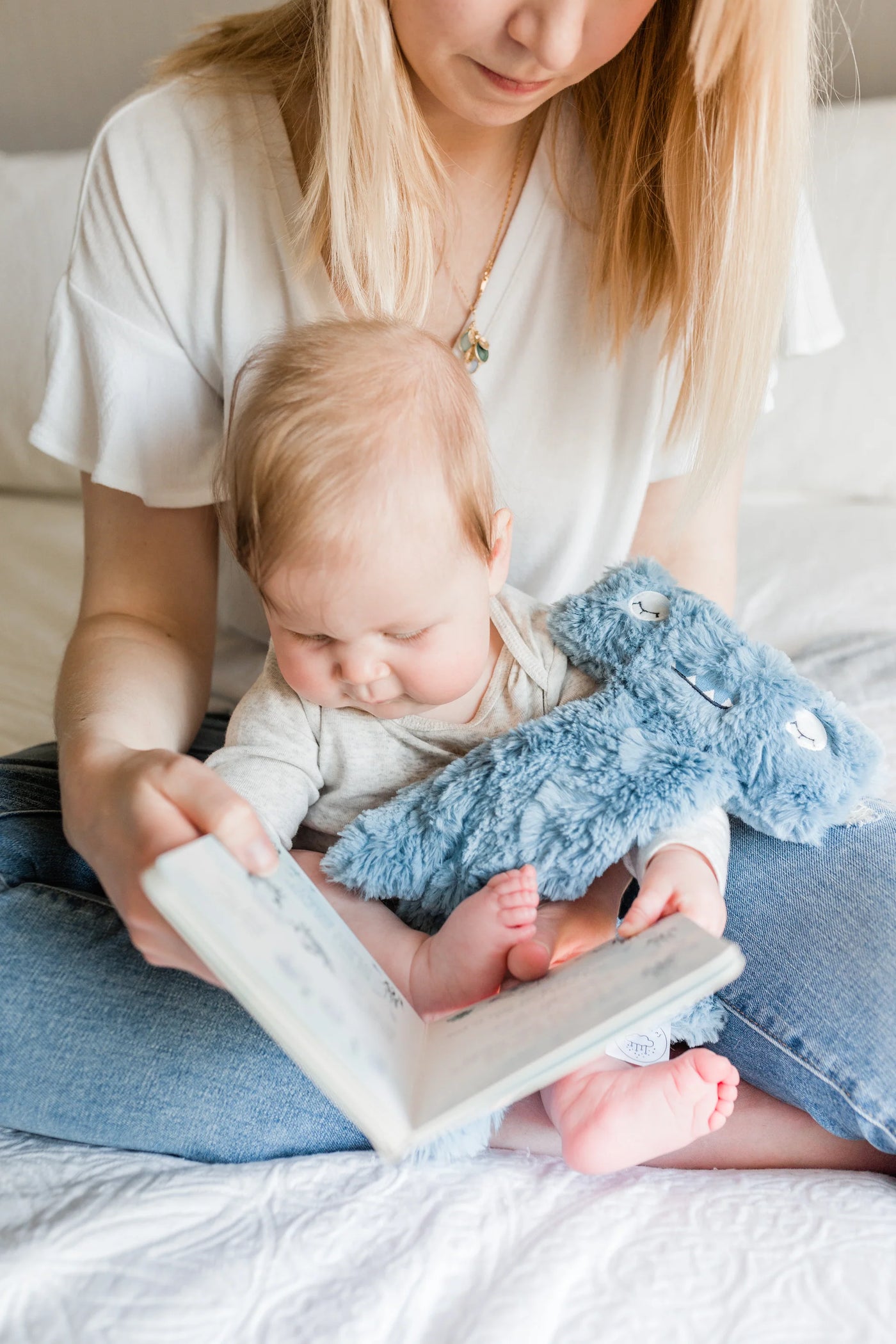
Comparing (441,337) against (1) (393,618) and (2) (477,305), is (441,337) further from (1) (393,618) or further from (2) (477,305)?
(1) (393,618)

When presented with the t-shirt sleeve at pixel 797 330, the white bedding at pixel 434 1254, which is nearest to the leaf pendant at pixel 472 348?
the t-shirt sleeve at pixel 797 330

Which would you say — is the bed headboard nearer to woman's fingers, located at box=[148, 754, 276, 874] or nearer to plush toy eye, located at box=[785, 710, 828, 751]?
plush toy eye, located at box=[785, 710, 828, 751]

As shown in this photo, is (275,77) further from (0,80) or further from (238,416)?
(0,80)

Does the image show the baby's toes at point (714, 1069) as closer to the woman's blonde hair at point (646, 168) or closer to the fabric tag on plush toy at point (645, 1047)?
the fabric tag on plush toy at point (645, 1047)

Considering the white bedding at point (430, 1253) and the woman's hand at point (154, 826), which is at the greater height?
the woman's hand at point (154, 826)

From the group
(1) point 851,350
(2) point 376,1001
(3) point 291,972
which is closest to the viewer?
(3) point 291,972

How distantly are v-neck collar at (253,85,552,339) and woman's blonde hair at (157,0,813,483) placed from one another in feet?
0.06

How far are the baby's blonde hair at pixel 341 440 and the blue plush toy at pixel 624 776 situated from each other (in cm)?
16

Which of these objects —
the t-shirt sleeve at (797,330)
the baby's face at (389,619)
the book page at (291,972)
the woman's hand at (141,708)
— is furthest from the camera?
the t-shirt sleeve at (797,330)

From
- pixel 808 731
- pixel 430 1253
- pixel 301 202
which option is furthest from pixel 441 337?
pixel 430 1253

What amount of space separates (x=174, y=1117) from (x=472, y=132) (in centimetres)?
87

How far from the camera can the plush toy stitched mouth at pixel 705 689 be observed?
0.86m

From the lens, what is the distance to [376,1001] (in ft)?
2.15

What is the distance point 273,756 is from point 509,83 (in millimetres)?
537
